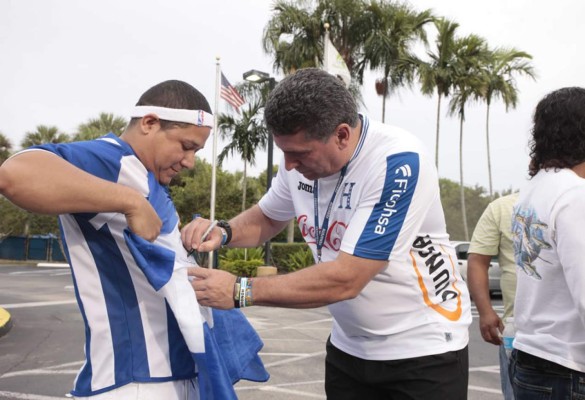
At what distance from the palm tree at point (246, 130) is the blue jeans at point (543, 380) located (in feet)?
86.8

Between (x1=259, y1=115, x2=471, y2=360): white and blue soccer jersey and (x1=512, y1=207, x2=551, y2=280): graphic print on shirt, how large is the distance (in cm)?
29

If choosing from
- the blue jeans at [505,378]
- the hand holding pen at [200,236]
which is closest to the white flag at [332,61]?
the blue jeans at [505,378]

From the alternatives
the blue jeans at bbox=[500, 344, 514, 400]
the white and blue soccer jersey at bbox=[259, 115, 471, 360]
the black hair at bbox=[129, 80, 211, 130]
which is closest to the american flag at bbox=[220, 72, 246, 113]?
the blue jeans at bbox=[500, 344, 514, 400]

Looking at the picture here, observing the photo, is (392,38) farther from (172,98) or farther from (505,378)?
(172,98)

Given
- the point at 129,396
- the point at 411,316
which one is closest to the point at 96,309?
the point at 129,396

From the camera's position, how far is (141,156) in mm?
2072

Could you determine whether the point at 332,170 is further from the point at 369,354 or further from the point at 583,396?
the point at 583,396

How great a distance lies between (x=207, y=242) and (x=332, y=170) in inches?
23.3

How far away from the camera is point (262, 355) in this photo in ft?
25.0

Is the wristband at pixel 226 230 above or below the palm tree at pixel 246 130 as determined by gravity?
below

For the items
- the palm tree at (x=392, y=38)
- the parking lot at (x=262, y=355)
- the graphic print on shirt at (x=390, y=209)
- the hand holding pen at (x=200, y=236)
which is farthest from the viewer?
the palm tree at (x=392, y=38)

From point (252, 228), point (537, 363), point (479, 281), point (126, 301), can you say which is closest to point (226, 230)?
point (252, 228)

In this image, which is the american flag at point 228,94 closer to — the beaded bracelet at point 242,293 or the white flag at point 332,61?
the white flag at point 332,61

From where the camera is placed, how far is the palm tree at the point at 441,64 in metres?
24.3
